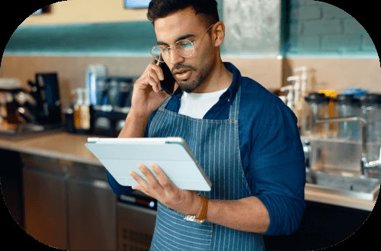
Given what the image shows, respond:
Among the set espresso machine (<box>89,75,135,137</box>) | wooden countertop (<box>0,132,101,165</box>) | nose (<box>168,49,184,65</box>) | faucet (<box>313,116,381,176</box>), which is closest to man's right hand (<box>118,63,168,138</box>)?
nose (<box>168,49,184,65</box>)

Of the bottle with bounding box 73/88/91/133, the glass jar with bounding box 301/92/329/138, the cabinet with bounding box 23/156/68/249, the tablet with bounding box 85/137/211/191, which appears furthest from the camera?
the bottle with bounding box 73/88/91/133

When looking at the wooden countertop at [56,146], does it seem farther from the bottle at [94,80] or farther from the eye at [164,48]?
the eye at [164,48]

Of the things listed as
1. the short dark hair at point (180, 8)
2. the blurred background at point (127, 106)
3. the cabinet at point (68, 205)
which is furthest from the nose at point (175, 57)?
the cabinet at point (68, 205)

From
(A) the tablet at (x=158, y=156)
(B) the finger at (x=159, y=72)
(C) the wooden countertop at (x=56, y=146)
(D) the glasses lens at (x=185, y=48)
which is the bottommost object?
(C) the wooden countertop at (x=56, y=146)

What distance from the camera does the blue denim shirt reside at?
1259 mm

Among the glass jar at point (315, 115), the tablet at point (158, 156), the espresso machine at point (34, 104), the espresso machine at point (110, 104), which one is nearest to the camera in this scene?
the tablet at point (158, 156)

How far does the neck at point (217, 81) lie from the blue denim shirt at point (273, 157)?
0.21ft

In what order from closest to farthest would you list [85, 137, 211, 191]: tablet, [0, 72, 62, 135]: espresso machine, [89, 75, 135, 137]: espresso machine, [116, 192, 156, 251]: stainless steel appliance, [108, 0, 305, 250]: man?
[85, 137, 211, 191]: tablet < [108, 0, 305, 250]: man < [116, 192, 156, 251]: stainless steel appliance < [89, 75, 135, 137]: espresso machine < [0, 72, 62, 135]: espresso machine

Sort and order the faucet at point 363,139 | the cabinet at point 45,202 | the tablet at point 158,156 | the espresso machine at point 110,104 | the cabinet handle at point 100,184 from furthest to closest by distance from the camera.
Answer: the espresso machine at point 110,104 → the cabinet at point 45,202 → the cabinet handle at point 100,184 → the faucet at point 363,139 → the tablet at point 158,156

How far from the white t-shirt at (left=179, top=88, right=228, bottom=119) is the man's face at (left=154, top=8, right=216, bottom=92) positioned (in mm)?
84

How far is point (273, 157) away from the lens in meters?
1.28

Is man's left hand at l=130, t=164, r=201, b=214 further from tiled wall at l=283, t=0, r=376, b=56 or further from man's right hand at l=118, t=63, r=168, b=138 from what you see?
tiled wall at l=283, t=0, r=376, b=56

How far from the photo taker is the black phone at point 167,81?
5.12 feet

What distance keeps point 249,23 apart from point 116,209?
1.33 meters
